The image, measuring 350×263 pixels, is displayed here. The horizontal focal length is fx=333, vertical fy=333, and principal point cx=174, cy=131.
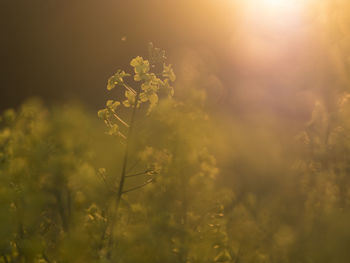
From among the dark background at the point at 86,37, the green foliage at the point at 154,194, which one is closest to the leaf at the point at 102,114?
the green foliage at the point at 154,194

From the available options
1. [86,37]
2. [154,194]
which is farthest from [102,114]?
[86,37]

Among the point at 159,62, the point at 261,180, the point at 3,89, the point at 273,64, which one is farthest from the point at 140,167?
the point at 3,89

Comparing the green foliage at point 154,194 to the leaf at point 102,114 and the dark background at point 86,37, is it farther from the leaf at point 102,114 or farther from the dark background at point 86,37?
the dark background at point 86,37

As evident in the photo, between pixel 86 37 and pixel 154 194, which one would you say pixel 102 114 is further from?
pixel 86 37

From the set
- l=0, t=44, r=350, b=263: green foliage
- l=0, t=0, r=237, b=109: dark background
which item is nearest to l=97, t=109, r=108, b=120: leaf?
l=0, t=44, r=350, b=263: green foliage

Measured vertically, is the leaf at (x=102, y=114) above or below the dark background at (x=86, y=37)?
below

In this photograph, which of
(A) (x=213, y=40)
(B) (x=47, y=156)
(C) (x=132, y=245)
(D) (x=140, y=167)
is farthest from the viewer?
(A) (x=213, y=40)

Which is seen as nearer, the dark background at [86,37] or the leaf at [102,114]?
the leaf at [102,114]

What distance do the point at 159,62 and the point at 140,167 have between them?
3.09 feet

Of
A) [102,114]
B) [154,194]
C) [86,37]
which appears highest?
[86,37]

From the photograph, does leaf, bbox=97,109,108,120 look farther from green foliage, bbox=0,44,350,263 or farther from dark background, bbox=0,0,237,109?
dark background, bbox=0,0,237,109

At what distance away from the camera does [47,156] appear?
237cm

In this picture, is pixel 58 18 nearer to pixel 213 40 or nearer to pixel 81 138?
pixel 213 40

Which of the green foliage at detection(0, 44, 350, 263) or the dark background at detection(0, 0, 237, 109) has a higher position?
the dark background at detection(0, 0, 237, 109)
